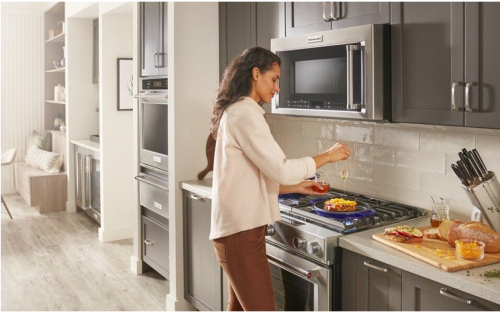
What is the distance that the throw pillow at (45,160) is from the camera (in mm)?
6816

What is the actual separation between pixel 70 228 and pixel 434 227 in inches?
179

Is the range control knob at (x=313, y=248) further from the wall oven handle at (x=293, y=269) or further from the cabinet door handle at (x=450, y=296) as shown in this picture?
the cabinet door handle at (x=450, y=296)

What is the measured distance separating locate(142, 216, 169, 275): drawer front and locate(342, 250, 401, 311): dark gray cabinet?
1892 millimetres

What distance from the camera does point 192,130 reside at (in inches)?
143

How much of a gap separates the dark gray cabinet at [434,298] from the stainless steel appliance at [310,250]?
1.20ft

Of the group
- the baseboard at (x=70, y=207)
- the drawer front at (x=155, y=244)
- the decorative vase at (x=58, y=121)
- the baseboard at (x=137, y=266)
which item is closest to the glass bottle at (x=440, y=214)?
the drawer front at (x=155, y=244)

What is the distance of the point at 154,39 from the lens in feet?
13.0

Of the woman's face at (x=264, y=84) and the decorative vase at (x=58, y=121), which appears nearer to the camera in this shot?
the woman's face at (x=264, y=84)

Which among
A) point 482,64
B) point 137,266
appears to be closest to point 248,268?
point 482,64

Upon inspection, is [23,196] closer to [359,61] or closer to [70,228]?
[70,228]

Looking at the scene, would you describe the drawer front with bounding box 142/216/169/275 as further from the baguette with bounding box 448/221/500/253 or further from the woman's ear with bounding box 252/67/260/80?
the baguette with bounding box 448/221/500/253

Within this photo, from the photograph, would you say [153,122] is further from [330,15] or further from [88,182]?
[88,182]

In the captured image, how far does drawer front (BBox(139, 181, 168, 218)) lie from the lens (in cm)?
384

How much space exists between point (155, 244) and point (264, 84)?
222 cm
